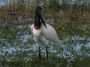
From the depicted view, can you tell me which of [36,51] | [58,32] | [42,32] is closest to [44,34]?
[42,32]

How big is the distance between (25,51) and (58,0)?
20.9 ft

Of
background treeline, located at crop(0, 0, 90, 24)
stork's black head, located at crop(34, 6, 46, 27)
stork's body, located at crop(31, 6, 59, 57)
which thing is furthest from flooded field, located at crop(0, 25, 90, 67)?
background treeline, located at crop(0, 0, 90, 24)

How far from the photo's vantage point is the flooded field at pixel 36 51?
31.1 ft

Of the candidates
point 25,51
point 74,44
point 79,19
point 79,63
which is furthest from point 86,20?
point 79,63

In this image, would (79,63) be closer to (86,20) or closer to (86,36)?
(86,36)

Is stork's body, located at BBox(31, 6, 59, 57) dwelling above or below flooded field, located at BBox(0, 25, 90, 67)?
above

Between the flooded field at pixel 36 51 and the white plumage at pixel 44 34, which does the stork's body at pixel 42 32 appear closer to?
the white plumage at pixel 44 34

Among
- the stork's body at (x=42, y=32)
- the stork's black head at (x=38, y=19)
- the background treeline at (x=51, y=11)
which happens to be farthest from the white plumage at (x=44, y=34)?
the background treeline at (x=51, y=11)

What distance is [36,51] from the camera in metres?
10.7

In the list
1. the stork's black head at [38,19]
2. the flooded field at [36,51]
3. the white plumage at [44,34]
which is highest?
the stork's black head at [38,19]

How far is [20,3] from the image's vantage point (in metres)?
15.7

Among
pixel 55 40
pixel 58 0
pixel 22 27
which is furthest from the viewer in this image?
pixel 58 0

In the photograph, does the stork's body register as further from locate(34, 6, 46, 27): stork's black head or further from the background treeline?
the background treeline

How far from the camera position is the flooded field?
9.48 m
